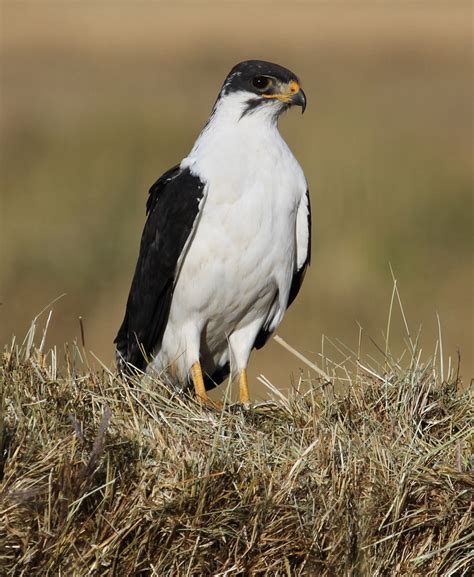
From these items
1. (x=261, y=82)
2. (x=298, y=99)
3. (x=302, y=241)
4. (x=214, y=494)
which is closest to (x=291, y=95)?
(x=298, y=99)

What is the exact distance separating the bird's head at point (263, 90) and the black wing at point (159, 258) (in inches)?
16.3

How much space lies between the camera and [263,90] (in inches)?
199

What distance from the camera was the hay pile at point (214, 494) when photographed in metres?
3.05

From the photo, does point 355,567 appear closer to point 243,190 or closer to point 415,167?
point 243,190

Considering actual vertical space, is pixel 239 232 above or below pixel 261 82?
below

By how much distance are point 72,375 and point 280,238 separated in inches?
57.9

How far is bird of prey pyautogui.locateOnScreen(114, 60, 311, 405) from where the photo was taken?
482 cm

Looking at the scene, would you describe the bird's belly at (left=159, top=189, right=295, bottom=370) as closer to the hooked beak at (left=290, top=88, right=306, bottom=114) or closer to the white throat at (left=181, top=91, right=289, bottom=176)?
the white throat at (left=181, top=91, right=289, bottom=176)

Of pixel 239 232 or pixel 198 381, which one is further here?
pixel 198 381

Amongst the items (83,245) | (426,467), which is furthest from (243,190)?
Result: (83,245)

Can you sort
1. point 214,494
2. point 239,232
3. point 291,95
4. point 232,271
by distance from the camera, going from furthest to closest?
point 291,95
point 232,271
point 239,232
point 214,494

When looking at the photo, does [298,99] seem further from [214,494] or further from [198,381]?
[214,494]

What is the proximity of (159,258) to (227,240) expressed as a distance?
327 millimetres

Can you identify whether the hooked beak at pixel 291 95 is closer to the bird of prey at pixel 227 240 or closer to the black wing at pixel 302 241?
the bird of prey at pixel 227 240
